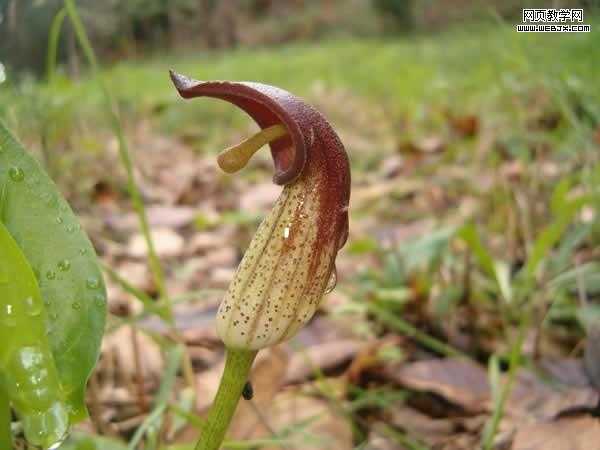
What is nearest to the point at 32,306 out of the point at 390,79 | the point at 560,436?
the point at 560,436

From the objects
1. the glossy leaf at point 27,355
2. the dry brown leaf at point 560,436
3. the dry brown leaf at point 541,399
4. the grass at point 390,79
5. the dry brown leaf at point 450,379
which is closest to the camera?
the glossy leaf at point 27,355

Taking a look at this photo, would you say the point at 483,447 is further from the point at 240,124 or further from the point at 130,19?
the point at 240,124

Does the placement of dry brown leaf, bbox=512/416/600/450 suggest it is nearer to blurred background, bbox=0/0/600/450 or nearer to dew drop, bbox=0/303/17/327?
blurred background, bbox=0/0/600/450

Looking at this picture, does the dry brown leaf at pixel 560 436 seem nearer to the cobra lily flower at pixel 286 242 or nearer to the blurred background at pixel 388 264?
the blurred background at pixel 388 264

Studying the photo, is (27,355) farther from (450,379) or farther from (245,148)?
(450,379)

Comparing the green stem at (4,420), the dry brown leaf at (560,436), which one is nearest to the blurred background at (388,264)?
the dry brown leaf at (560,436)

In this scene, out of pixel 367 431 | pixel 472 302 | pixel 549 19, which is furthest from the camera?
pixel 549 19

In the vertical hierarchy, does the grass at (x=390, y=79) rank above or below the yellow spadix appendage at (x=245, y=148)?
below

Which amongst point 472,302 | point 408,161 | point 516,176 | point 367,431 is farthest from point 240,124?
point 367,431
